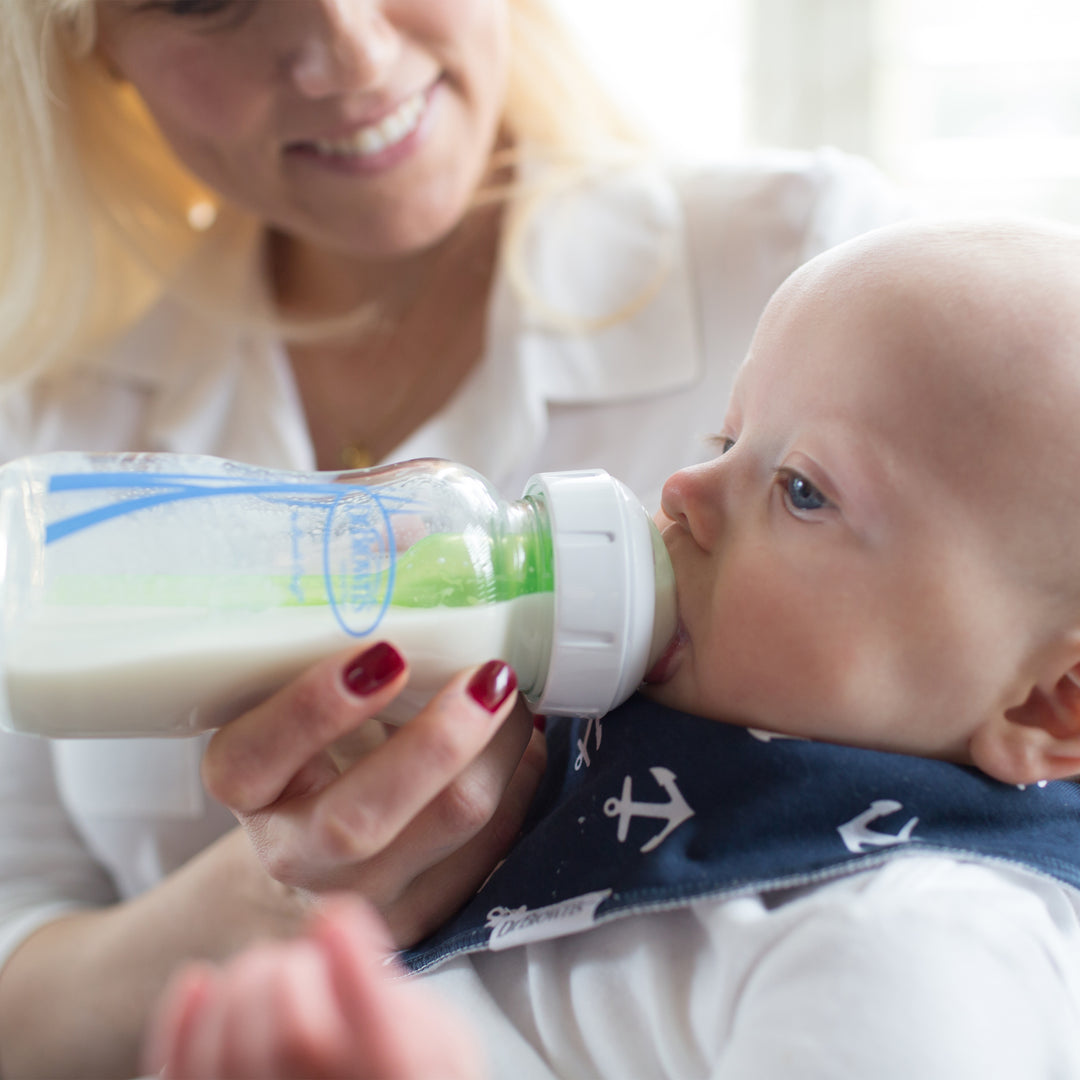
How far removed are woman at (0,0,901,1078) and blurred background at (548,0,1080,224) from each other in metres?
0.77

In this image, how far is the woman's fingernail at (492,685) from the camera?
0.63 m

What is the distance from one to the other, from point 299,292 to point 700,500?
0.91 meters

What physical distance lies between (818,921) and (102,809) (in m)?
0.85

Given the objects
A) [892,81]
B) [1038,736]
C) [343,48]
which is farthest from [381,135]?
[892,81]

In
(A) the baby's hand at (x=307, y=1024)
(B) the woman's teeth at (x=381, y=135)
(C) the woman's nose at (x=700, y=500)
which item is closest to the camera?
(A) the baby's hand at (x=307, y=1024)

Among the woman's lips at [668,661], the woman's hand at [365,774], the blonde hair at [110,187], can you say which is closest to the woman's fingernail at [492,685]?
the woman's hand at [365,774]

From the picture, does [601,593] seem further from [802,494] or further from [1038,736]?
[1038,736]

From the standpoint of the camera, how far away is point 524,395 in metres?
1.19

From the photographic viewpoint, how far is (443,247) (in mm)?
1412

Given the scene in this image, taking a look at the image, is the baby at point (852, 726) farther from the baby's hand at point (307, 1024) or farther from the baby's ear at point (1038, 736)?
the baby's hand at point (307, 1024)

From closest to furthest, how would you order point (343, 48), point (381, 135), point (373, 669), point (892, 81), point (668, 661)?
point (373, 669)
point (668, 661)
point (343, 48)
point (381, 135)
point (892, 81)

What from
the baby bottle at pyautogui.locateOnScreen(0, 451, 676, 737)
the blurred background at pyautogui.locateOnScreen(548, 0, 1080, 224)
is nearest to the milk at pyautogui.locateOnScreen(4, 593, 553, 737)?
the baby bottle at pyautogui.locateOnScreen(0, 451, 676, 737)

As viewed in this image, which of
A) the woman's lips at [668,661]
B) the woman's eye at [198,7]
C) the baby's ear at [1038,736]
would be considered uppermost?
the woman's eye at [198,7]

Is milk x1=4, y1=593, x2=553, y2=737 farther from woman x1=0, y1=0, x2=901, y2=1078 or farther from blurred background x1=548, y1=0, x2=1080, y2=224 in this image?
blurred background x1=548, y1=0, x2=1080, y2=224
